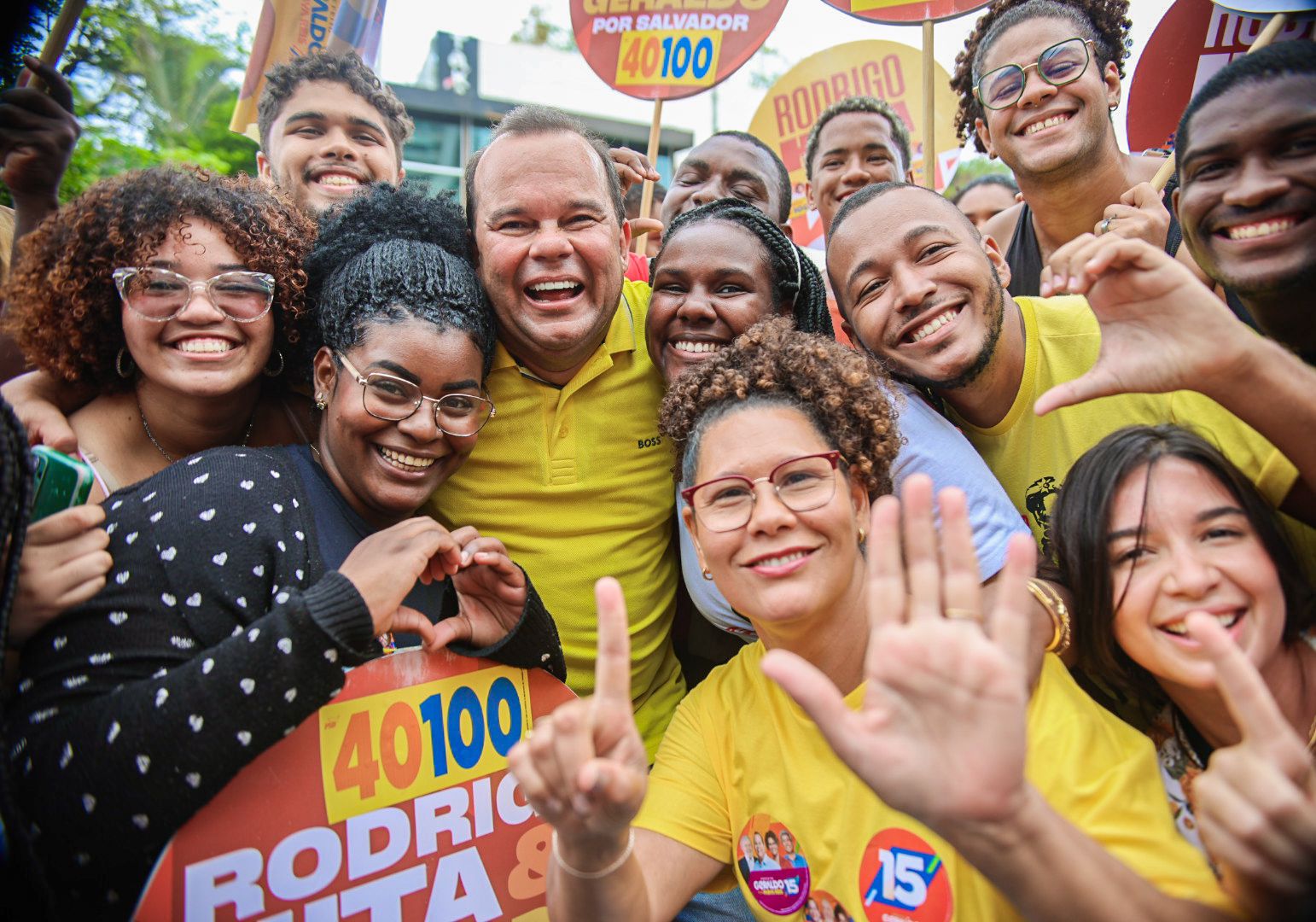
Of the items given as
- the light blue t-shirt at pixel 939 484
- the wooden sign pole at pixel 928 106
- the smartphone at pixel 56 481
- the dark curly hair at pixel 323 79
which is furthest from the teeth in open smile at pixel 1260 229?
the dark curly hair at pixel 323 79

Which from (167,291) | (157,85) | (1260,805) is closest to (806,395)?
(1260,805)

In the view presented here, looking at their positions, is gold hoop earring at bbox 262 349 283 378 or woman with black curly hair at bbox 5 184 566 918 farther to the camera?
gold hoop earring at bbox 262 349 283 378

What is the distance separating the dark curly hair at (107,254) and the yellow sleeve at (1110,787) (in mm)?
2556

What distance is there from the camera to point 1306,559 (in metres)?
2.21

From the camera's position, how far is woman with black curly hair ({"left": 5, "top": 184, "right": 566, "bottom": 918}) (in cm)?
171

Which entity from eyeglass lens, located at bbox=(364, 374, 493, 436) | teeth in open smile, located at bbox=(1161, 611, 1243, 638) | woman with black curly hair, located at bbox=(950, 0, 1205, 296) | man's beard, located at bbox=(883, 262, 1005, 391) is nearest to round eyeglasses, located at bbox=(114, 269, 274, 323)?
eyeglass lens, located at bbox=(364, 374, 493, 436)

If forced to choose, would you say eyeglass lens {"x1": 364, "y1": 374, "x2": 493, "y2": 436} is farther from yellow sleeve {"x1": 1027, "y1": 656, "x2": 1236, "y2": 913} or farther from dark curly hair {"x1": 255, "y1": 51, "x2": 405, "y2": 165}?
dark curly hair {"x1": 255, "y1": 51, "x2": 405, "y2": 165}

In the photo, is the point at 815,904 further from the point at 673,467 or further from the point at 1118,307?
the point at 1118,307

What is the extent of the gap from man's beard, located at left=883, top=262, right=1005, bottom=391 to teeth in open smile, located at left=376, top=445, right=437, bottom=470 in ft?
5.45

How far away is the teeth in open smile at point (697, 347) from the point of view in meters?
2.93

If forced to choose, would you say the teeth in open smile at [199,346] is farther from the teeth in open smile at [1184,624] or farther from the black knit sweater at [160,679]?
the teeth in open smile at [1184,624]

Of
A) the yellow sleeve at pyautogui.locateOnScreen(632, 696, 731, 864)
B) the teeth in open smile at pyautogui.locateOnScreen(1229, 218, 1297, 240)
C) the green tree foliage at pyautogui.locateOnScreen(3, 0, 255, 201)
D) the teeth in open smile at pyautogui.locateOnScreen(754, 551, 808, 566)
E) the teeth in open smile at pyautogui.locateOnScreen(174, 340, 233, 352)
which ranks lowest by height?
the yellow sleeve at pyautogui.locateOnScreen(632, 696, 731, 864)

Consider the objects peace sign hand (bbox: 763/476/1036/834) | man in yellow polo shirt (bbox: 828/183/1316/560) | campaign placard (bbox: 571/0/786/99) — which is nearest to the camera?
peace sign hand (bbox: 763/476/1036/834)

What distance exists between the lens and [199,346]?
8.04ft
